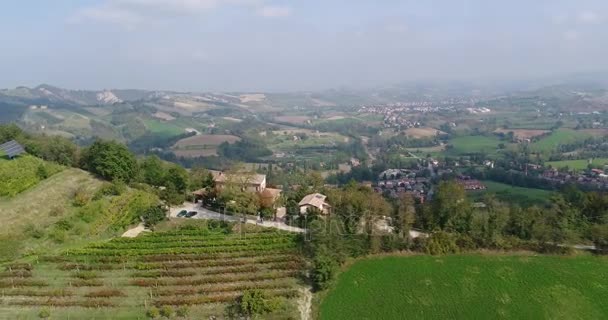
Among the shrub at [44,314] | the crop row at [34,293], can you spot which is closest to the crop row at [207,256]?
the crop row at [34,293]

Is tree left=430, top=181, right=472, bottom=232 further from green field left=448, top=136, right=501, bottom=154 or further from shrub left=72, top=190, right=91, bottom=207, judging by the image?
green field left=448, top=136, right=501, bottom=154

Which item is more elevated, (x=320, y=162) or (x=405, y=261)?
(x=405, y=261)

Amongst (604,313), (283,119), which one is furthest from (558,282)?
(283,119)

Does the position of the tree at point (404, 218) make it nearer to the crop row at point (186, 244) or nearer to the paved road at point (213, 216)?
the paved road at point (213, 216)

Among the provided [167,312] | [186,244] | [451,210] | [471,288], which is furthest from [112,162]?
[471,288]

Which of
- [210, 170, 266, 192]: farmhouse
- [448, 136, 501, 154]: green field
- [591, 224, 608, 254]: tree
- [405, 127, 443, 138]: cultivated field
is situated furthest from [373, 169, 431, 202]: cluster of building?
[405, 127, 443, 138]: cultivated field

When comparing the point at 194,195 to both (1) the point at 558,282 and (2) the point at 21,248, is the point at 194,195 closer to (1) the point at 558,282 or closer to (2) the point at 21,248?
(2) the point at 21,248
